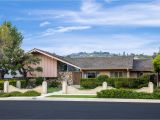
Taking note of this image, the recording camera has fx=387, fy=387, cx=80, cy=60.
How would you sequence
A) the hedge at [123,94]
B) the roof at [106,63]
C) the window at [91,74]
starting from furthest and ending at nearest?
the window at [91,74], the roof at [106,63], the hedge at [123,94]

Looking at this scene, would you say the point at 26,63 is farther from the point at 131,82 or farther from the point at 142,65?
the point at 142,65

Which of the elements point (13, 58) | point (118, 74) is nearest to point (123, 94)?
point (13, 58)

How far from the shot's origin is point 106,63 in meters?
56.8

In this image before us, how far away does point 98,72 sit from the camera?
185 feet

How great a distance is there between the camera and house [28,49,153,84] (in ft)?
181

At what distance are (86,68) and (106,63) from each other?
327 cm

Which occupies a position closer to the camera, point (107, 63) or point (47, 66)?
point (47, 66)

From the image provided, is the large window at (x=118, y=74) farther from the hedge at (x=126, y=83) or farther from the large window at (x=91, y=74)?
the hedge at (x=126, y=83)

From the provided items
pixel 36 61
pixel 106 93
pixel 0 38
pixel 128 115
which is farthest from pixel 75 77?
pixel 128 115

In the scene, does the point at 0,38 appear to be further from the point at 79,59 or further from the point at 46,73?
the point at 79,59

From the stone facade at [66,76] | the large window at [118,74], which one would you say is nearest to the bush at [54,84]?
the stone facade at [66,76]

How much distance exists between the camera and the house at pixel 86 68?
5519cm

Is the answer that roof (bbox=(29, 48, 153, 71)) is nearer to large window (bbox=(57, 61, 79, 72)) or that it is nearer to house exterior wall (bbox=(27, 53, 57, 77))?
large window (bbox=(57, 61, 79, 72))

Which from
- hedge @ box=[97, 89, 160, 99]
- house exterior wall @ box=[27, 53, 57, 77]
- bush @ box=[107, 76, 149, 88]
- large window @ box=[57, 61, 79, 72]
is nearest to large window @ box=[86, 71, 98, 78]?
large window @ box=[57, 61, 79, 72]
